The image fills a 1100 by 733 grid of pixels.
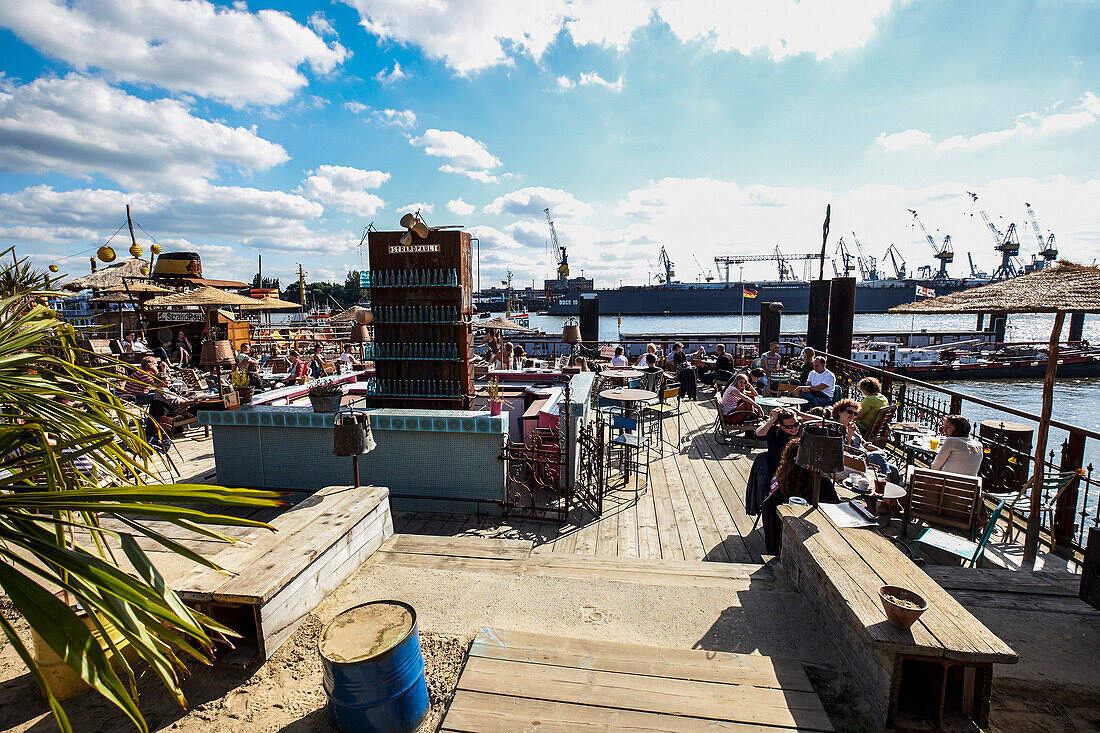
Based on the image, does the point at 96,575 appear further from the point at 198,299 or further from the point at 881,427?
Result: the point at 198,299

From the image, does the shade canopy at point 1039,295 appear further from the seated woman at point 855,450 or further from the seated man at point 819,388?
the seated man at point 819,388

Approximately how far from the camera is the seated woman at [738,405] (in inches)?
307

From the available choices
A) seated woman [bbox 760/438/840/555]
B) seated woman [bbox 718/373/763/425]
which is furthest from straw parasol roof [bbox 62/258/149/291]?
seated woman [bbox 760/438/840/555]

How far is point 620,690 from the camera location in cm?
237

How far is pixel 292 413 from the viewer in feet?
19.6

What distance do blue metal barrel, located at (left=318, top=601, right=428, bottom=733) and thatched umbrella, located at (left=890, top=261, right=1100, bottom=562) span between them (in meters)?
4.64

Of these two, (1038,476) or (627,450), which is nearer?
(1038,476)

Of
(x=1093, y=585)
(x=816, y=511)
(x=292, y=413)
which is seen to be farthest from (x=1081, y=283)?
(x=292, y=413)

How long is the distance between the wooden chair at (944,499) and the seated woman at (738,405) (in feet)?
10.7

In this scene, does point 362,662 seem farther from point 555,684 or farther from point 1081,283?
point 1081,283

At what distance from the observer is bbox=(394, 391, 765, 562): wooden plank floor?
4.84 m

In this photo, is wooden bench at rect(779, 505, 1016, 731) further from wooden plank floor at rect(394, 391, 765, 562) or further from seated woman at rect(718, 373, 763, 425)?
seated woman at rect(718, 373, 763, 425)

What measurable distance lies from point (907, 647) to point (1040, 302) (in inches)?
148

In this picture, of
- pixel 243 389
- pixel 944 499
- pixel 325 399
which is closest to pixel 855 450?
pixel 944 499
